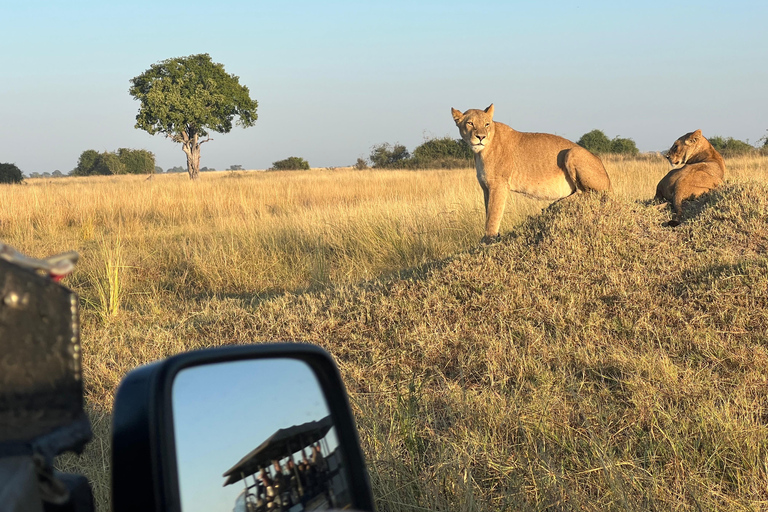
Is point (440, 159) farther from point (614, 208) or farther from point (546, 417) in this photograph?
point (546, 417)

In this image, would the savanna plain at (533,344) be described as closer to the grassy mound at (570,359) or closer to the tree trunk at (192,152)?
the grassy mound at (570,359)

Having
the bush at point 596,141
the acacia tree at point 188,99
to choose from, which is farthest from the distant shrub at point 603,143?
the acacia tree at point 188,99

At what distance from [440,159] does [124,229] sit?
23.8m

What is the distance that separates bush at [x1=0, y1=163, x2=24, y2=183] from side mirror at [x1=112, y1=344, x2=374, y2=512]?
131 ft

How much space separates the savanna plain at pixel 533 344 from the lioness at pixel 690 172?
174 millimetres

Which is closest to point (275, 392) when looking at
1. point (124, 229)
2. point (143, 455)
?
point (143, 455)

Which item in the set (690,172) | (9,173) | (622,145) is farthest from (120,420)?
(9,173)

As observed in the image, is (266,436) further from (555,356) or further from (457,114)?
(457,114)

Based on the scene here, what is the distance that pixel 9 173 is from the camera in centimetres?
3853

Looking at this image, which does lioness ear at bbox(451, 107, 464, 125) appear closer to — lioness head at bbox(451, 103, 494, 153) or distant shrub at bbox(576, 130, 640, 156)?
lioness head at bbox(451, 103, 494, 153)

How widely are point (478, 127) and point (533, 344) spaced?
11.9ft

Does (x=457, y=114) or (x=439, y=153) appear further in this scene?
(x=439, y=153)

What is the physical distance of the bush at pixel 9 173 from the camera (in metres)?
37.0

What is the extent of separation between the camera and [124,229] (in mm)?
12977
